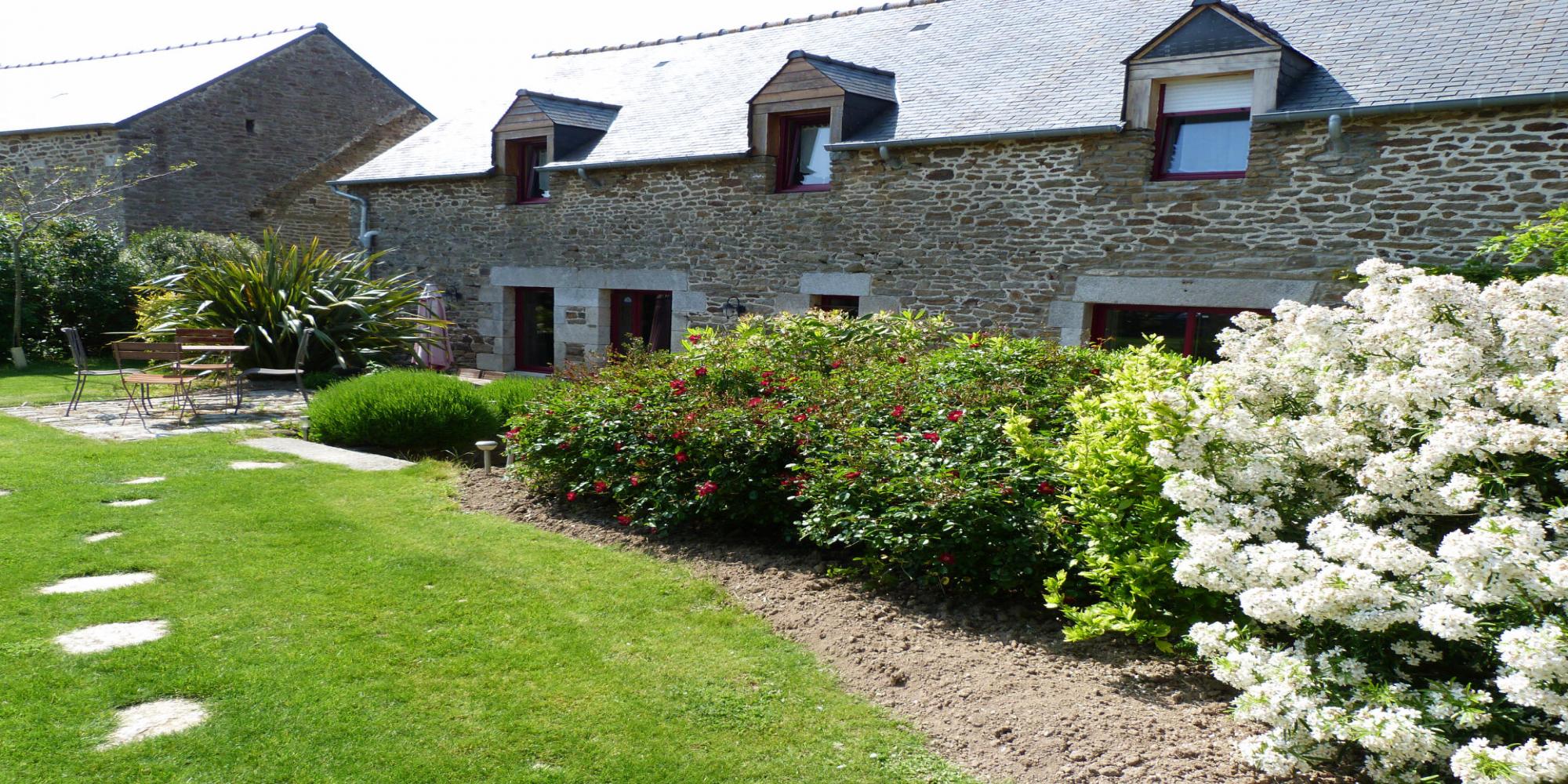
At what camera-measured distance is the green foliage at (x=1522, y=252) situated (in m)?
7.51

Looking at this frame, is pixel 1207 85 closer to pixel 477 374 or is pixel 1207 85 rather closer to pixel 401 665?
pixel 401 665

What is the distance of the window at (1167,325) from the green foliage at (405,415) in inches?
238

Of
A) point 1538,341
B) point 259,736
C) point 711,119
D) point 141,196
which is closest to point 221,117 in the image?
point 141,196

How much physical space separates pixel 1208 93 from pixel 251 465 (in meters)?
8.98

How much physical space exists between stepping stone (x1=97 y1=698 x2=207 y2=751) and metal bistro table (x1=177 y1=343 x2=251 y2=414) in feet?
24.6

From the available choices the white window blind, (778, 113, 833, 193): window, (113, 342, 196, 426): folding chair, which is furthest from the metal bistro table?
the white window blind

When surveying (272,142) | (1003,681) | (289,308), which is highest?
(272,142)

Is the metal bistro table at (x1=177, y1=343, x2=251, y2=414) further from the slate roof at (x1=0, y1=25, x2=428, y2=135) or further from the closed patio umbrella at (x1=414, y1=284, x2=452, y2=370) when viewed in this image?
the slate roof at (x1=0, y1=25, x2=428, y2=135)

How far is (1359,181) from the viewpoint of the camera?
9.23m

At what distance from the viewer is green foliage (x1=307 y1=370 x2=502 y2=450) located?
877cm

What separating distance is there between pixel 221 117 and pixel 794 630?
21.3 metres

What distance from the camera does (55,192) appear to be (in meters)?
20.7

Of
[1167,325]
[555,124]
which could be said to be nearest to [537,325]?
[555,124]

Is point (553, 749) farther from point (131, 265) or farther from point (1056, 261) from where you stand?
point (131, 265)
